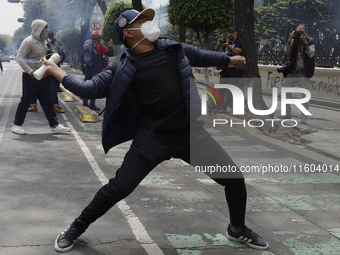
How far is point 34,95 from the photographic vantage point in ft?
26.8

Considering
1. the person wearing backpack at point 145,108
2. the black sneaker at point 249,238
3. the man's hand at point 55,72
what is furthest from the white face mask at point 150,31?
the black sneaker at point 249,238

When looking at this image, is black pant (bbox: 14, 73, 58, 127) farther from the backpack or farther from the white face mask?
the white face mask

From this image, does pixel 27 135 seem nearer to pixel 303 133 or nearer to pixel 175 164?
pixel 175 164

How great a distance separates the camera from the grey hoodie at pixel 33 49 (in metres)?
7.87

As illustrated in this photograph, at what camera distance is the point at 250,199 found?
4898mm

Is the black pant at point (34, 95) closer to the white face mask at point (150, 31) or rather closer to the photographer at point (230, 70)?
the photographer at point (230, 70)

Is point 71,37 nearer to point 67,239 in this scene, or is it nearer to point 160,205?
point 160,205

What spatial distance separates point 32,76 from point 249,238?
→ 5666 millimetres

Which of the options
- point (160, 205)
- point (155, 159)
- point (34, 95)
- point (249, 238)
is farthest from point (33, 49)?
point (249, 238)

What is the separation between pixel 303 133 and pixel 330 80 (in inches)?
281

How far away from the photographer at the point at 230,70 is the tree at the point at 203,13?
1584 mm

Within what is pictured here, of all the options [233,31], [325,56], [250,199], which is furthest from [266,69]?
[250,199]

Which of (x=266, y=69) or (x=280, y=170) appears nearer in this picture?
(x=280, y=170)

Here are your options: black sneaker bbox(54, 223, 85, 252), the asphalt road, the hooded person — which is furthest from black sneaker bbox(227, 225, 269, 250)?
the hooded person
